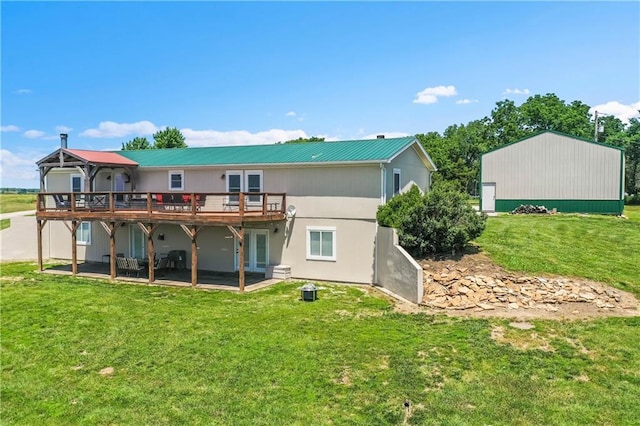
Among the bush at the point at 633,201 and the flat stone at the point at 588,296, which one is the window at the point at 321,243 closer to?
the flat stone at the point at 588,296

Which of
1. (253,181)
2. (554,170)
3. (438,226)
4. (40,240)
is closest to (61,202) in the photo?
(40,240)

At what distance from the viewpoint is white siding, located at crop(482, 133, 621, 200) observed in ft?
79.9

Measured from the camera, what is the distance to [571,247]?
15820mm

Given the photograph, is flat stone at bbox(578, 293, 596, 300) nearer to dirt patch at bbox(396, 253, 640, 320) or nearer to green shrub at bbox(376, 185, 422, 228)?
dirt patch at bbox(396, 253, 640, 320)

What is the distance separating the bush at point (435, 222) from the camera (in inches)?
553

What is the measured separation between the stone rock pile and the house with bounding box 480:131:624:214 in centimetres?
1480

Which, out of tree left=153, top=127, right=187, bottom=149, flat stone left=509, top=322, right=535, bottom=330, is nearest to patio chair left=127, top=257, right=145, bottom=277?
flat stone left=509, top=322, right=535, bottom=330

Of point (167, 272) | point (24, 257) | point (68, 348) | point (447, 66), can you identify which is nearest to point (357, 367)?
point (68, 348)

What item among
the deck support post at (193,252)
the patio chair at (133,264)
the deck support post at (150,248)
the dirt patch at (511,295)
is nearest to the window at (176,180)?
the deck support post at (150,248)

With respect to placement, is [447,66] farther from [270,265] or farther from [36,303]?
[36,303]

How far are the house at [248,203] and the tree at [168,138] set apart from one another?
27.4 m

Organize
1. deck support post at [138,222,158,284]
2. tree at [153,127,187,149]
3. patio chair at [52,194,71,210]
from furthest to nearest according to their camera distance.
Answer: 1. tree at [153,127,187,149]
2. patio chair at [52,194,71,210]
3. deck support post at [138,222,158,284]

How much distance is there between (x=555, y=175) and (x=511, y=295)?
54.4 feet

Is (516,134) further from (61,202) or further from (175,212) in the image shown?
(61,202)
